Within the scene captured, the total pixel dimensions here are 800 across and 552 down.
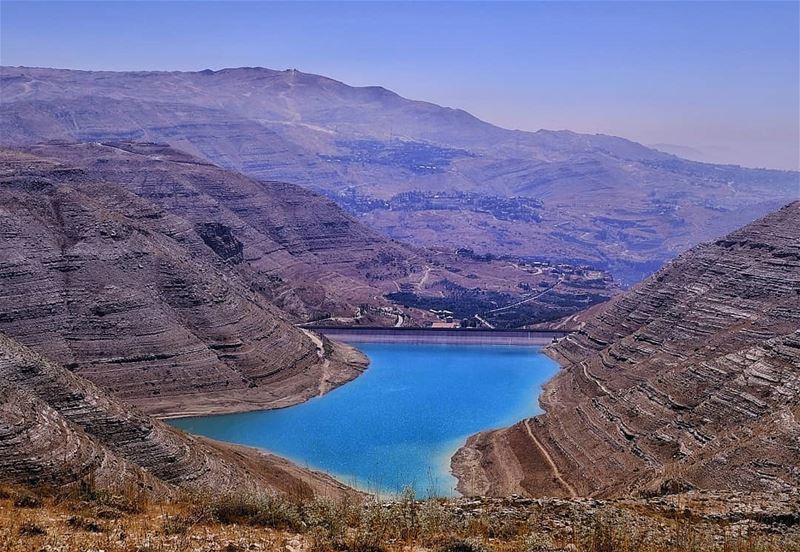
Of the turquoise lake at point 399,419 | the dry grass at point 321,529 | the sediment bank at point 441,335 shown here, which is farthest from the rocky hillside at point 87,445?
the sediment bank at point 441,335

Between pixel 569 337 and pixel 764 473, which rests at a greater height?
pixel 764 473

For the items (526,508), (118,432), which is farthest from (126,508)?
(118,432)

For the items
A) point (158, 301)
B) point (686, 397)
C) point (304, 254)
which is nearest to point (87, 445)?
point (686, 397)

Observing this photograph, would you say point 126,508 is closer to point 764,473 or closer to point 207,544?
point 207,544

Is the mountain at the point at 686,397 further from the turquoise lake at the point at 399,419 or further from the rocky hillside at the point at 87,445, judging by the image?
the rocky hillside at the point at 87,445

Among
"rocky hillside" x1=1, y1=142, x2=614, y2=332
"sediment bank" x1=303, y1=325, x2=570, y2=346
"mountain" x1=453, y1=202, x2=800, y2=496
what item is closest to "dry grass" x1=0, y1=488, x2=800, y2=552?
"mountain" x1=453, y1=202, x2=800, y2=496
